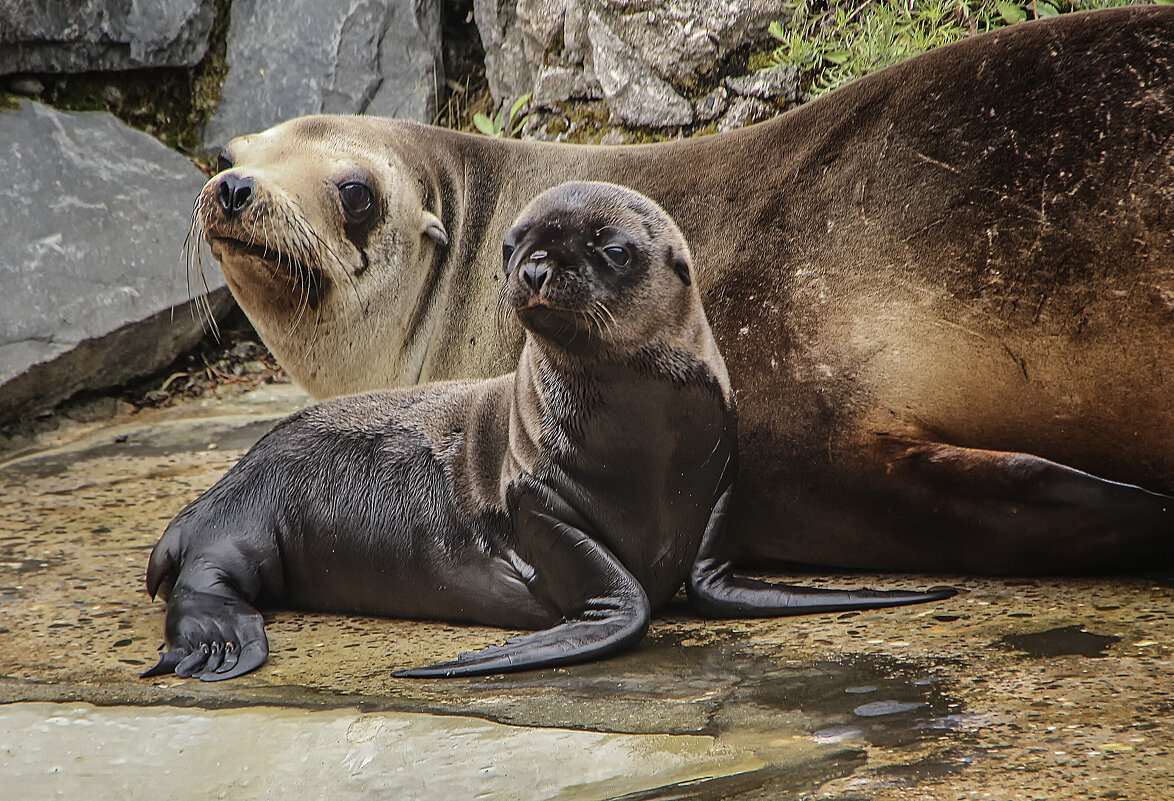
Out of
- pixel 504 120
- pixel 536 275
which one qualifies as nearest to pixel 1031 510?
pixel 536 275

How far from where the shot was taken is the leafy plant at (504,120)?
7.32 metres

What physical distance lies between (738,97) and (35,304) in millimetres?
3591

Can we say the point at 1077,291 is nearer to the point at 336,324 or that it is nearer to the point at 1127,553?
the point at 1127,553

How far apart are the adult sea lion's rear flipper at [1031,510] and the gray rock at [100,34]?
18.4ft

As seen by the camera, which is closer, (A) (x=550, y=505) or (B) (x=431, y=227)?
(A) (x=550, y=505)

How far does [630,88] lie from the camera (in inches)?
270

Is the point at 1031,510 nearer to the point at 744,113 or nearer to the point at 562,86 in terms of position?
the point at 744,113

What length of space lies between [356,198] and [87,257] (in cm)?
286

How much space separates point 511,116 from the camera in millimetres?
7367

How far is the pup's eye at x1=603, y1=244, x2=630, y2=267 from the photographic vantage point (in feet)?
10.0

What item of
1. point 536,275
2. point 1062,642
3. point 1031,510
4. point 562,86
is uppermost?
point 562,86

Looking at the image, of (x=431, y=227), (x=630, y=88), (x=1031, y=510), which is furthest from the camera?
(x=630, y=88)

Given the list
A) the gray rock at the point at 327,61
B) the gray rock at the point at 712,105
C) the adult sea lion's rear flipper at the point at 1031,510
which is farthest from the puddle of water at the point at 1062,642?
the gray rock at the point at 327,61

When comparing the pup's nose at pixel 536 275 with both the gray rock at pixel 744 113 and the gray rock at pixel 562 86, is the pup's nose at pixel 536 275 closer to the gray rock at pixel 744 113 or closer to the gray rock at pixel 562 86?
the gray rock at pixel 744 113
